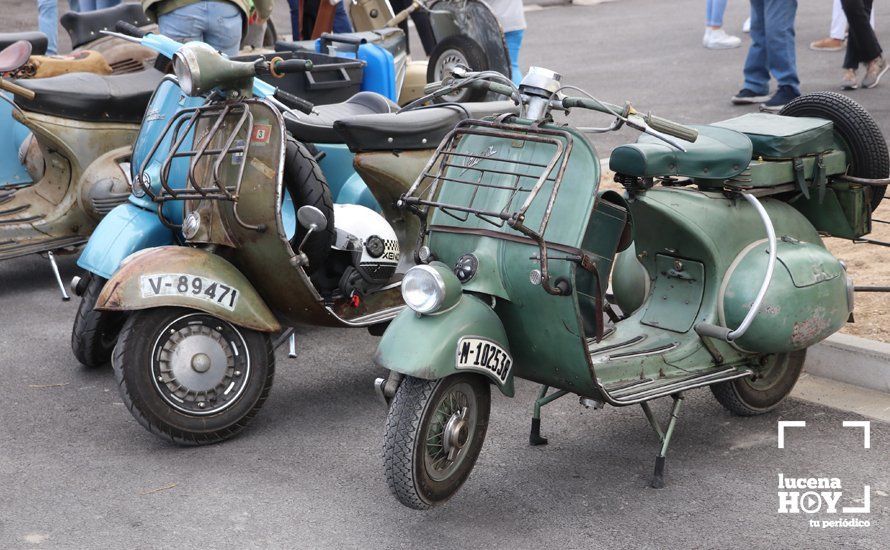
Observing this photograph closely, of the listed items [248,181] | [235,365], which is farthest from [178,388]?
[248,181]

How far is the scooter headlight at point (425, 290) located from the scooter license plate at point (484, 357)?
143 mm

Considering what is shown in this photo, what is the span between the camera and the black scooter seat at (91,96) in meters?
6.13

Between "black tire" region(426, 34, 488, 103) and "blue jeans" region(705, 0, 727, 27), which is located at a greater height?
"black tire" region(426, 34, 488, 103)

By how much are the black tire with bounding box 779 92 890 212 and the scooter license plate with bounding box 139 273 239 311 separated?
2.35m

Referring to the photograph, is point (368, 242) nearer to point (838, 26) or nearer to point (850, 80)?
point (850, 80)

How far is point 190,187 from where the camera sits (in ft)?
15.2

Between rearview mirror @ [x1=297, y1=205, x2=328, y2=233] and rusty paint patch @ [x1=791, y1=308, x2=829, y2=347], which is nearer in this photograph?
rusty paint patch @ [x1=791, y1=308, x2=829, y2=347]

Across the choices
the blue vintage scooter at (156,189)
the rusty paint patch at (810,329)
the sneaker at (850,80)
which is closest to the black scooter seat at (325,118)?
the blue vintage scooter at (156,189)

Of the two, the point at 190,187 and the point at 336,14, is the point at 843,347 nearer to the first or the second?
the point at 190,187

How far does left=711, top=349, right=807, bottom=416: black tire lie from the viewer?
4297 mm

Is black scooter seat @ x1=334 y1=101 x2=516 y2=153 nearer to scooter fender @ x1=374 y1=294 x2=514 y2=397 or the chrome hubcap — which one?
the chrome hubcap

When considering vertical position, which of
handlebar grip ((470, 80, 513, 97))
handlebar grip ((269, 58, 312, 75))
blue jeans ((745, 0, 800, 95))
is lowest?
blue jeans ((745, 0, 800, 95))

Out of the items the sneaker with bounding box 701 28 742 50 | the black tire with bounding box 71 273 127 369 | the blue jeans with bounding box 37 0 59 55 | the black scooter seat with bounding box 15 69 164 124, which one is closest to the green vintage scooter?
the black tire with bounding box 71 273 127 369

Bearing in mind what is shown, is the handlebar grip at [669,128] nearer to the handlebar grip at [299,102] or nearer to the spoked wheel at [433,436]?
the spoked wheel at [433,436]
